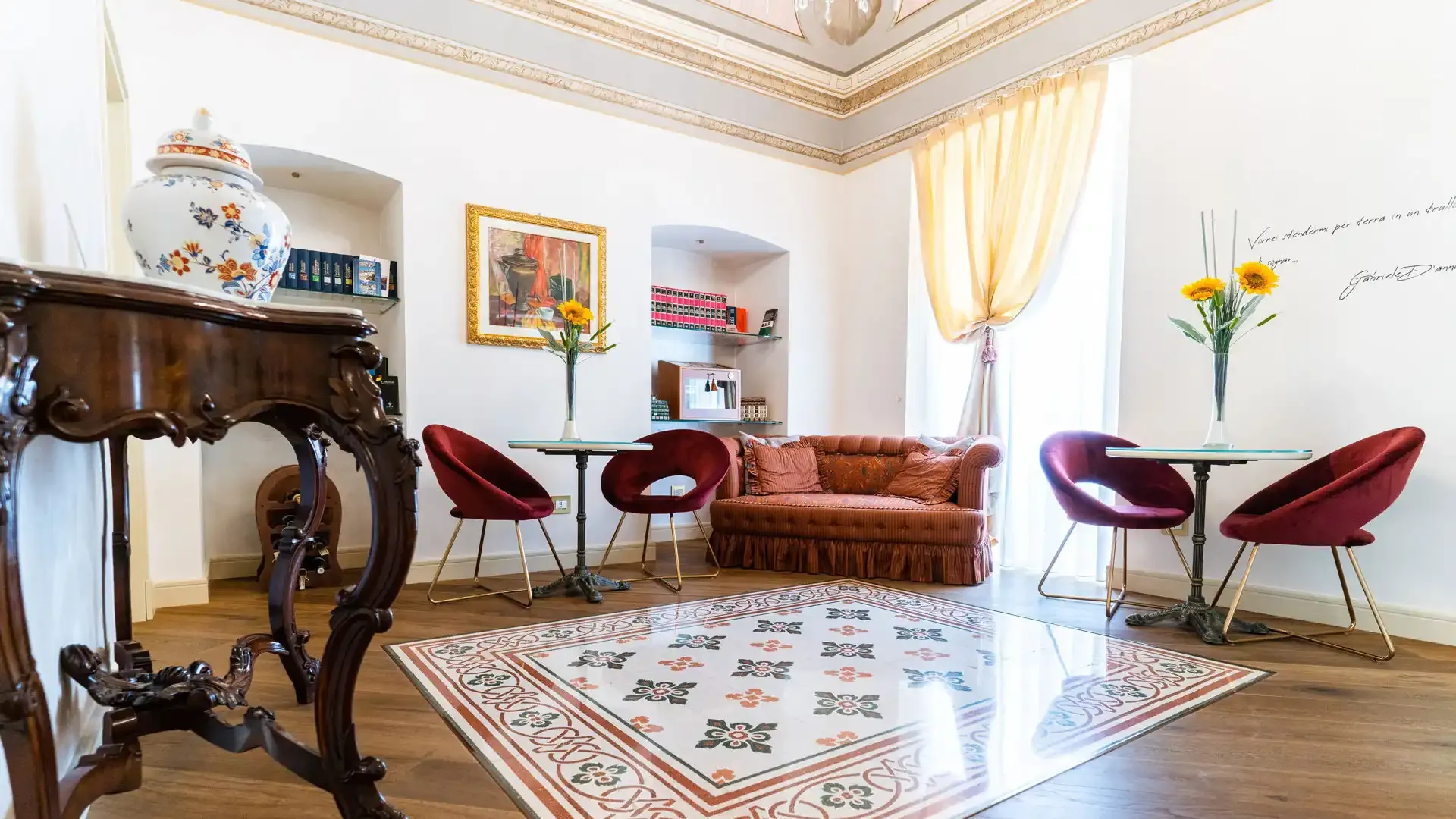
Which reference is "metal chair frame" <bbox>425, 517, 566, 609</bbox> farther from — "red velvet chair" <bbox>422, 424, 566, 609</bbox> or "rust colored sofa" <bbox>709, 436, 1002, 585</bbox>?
"rust colored sofa" <bbox>709, 436, 1002, 585</bbox>

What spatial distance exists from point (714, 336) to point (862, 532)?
2.36 m

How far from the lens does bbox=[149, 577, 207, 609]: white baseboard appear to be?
3400 mm

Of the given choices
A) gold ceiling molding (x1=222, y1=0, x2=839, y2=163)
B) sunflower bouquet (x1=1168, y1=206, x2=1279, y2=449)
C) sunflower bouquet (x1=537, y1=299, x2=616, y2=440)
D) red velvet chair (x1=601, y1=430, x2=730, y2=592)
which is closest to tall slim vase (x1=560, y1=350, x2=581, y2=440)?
sunflower bouquet (x1=537, y1=299, x2=616, y2=440)

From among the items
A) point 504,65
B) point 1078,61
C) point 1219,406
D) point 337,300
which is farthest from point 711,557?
point 1078,61

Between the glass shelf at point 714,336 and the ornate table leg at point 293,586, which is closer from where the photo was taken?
the ornate table leg at point 293,586

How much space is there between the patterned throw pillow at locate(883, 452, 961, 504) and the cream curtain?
1.34 ft

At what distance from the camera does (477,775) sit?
5.86 ft

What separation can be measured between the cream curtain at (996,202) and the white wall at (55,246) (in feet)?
14.5

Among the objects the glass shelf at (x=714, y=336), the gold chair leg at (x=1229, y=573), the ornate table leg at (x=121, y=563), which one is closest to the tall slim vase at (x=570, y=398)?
the glass shelf at (x=714, y=336)

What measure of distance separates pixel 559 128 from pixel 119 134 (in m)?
2.25

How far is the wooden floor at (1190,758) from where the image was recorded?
5.38 feet

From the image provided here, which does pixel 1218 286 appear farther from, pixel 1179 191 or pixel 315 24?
pixel 315 24

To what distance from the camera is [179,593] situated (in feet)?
11.3
